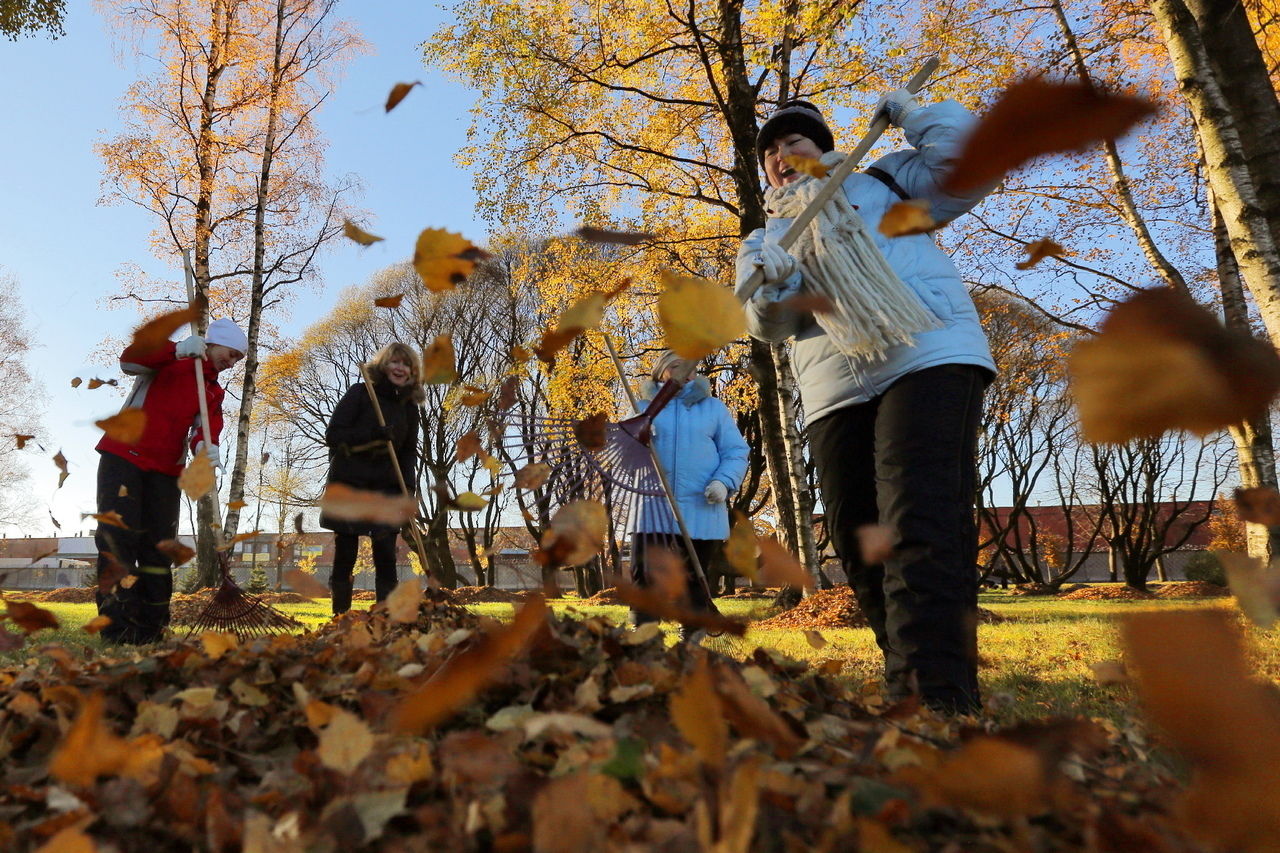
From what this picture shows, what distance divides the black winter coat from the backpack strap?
3192 millimetres

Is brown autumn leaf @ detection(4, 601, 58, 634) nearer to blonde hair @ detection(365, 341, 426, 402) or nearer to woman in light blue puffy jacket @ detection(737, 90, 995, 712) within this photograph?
woman in light blue puffy jacket @ detection(737, 90, 995, 712)

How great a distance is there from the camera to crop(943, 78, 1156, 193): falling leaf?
125 centimetres

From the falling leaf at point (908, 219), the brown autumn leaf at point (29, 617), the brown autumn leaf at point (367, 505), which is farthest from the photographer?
the brown autumn leaf at point (367, 505)

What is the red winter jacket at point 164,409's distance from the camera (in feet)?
12.8

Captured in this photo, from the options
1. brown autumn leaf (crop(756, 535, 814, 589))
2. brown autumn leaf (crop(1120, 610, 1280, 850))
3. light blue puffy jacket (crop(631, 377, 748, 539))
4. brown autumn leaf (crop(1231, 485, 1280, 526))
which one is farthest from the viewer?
light blue puffy jacket (crop(631, 377, 748, 539))

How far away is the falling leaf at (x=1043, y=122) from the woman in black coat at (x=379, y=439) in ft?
12.5

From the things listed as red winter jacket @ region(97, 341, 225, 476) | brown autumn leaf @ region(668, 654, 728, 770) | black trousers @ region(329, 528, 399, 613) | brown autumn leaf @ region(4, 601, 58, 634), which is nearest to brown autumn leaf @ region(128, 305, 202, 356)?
brown autumn leaf @ region(4, 601, 58, 634)

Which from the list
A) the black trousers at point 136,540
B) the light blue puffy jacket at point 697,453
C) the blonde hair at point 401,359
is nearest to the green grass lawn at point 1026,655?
the black trousers at point 136,540

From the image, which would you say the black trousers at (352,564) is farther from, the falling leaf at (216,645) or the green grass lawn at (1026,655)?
the falling leaf at (216,645)

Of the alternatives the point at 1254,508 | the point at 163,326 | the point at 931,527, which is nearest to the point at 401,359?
the point at 163,326

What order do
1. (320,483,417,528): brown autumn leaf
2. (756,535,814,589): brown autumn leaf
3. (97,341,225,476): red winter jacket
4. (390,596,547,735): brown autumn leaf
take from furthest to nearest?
(97,341,225,476): red winter jacket, (320,483,417,528): brown autumn leaf, (756,535,814,589): brown autumn leaf, (390,596,547,735): brown autumn leaf

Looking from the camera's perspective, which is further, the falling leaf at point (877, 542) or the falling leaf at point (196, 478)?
the falling leaf at point (196, 478)

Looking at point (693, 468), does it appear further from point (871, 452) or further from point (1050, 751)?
point (1050, 751)

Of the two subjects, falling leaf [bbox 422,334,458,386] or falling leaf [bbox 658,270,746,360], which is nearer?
falling leaf [bbox 658,270,746,360]
